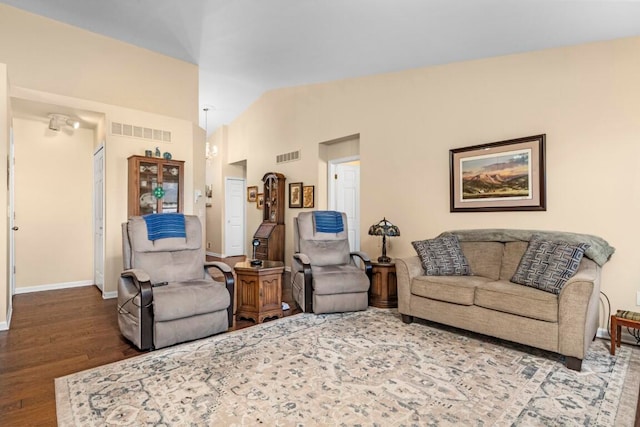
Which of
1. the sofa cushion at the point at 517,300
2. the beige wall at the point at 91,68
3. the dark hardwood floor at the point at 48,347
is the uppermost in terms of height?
the beige wall at the point at 91,68

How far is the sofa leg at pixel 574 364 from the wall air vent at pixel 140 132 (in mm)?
5237

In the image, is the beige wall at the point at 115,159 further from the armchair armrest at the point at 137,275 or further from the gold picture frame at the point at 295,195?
the gold picture frame at the point at 295,195

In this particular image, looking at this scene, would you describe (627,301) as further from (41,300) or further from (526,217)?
(41,300)

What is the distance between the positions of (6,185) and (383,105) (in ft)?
14.4

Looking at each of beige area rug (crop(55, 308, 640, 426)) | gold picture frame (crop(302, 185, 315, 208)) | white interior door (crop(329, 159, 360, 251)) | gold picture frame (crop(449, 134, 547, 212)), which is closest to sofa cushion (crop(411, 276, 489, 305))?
beige area rug (crop(55, 308, 640, 426))

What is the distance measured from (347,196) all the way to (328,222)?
1891mm

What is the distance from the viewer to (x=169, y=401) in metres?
1.94

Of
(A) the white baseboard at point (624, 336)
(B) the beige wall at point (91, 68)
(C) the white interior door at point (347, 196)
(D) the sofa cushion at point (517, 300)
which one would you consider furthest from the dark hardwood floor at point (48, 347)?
(A) the white baseboard at point (624, 336)

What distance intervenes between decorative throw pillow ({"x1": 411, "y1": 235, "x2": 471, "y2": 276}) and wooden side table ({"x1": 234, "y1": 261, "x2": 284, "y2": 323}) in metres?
1.52

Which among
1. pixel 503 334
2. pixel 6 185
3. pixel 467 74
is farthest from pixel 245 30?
pixel 503 334

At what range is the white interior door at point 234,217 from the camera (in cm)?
842

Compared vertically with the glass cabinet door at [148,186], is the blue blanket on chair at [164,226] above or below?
below

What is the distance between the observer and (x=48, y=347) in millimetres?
2723

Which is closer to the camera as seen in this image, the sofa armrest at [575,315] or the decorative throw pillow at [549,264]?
the sofa armrest at [575,315]
